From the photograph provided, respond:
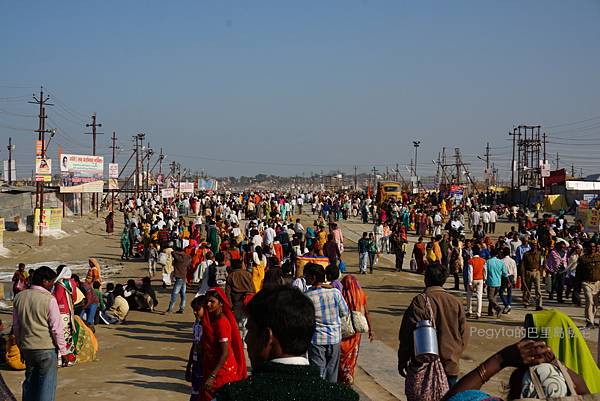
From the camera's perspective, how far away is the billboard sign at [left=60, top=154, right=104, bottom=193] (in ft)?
162

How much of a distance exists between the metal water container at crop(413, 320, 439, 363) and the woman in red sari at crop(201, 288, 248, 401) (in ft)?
5.61

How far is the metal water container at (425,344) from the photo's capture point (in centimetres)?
553

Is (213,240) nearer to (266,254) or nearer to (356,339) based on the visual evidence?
(266,254)

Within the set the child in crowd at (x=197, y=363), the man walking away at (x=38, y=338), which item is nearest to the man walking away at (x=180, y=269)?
the child in crowd at (x=197, y=363)

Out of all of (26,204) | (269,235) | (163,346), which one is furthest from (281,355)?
(26,204)

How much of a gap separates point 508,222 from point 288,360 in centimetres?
4455

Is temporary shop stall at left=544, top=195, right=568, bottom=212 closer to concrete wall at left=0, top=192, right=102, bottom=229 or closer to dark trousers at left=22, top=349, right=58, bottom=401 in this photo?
concrete wall at left=0, top=192, right=102, bottom=229

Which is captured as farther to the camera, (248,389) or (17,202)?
(17,202)

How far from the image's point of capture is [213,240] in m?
23.9

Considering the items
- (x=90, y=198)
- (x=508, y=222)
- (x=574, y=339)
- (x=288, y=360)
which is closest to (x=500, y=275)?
(x=574, y=339)

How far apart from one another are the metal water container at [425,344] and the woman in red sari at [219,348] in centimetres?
171

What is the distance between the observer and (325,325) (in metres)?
7.51

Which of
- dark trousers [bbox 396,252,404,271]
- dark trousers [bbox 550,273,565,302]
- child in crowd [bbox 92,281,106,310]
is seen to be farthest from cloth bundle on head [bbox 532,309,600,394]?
dark trousers [bbox 396,252,404,271]

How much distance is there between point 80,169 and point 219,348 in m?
46.7
